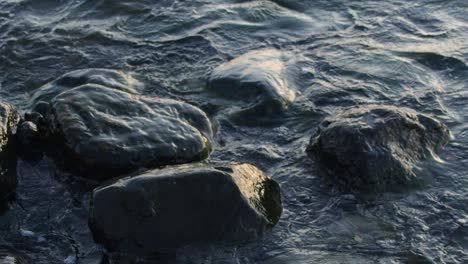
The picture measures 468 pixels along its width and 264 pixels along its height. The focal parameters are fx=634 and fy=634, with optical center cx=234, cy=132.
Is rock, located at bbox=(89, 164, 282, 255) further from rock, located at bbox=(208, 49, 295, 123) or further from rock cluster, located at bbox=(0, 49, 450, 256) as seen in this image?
rock, located at bbox=(208, 49, 295, 123)

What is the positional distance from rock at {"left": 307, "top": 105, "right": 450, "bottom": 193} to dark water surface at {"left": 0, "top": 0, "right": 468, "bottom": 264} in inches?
4.9

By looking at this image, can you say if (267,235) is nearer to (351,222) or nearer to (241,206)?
(241,206)

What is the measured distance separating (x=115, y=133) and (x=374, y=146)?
7.05ft

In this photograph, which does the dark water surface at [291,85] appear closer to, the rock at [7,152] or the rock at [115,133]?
the rock at [7,152]

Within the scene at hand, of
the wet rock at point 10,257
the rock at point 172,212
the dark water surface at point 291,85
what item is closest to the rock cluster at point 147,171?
the rock at point 172,212

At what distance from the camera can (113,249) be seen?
453 cm

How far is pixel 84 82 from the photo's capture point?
6.59 meters

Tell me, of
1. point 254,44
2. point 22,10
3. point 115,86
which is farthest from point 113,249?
point 22,10

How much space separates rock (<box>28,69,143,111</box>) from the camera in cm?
655

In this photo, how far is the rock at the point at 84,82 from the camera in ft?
21.5

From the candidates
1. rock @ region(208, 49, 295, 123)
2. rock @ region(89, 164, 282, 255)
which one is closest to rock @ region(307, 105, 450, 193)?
rock @ region(208, 49, 295, 123)

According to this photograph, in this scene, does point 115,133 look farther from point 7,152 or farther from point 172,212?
point 172,212

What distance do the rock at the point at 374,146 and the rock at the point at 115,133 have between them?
110 centimetres

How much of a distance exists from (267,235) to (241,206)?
0.32 meters
